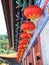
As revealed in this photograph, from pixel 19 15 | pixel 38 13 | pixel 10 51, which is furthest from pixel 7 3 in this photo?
pixel 10 51

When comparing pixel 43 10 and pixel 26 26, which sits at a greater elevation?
pixel 43 10

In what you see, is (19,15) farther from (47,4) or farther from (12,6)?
(47,4)

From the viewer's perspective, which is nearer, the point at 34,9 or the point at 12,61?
the point at 34,9

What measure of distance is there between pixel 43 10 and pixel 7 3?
118cm

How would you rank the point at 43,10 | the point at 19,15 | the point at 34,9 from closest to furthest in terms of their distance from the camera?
the point at 34,9, the point at 43,10, the point at 19,15

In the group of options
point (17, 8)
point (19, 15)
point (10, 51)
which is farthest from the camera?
point (10, 51)

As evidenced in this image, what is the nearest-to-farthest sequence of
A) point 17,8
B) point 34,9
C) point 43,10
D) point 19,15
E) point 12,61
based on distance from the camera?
point 34,9 < point 43,10 < point 17,8 < point 19,15 < point 12,61

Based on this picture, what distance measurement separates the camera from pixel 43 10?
4.11 m

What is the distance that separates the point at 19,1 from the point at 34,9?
4.11 ft

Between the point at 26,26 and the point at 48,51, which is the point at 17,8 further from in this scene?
the point at 48,51

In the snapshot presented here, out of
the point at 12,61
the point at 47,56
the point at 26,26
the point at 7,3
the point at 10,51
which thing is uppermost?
the point at 7,3

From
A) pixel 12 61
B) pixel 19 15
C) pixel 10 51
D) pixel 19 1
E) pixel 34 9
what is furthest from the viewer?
pixel 12 61

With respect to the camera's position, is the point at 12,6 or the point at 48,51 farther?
the point at 12,6

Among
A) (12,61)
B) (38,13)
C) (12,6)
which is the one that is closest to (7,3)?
(12,6)
